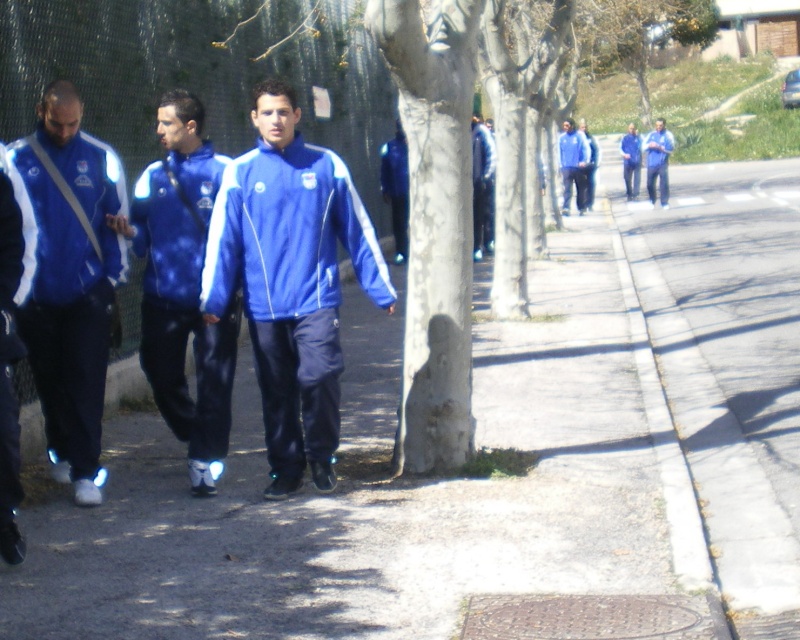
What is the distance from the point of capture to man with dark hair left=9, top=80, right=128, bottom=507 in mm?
5930

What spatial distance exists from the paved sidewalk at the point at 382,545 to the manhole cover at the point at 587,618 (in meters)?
0.01

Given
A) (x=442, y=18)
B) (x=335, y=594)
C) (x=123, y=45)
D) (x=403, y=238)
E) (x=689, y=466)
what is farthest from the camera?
(x=403, y=238)

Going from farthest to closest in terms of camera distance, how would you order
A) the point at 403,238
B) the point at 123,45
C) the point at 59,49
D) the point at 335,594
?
the point at 403,238 → the point at 123,45 → the point at 59,49 → the point at 335,594

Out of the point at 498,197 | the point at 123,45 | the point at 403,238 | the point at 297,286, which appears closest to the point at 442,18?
the point at 297,286

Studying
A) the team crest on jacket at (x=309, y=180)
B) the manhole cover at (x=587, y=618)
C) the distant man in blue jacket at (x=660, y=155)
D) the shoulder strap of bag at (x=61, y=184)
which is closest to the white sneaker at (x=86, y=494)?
the shoulder strap of bag at (x=61, y=184)

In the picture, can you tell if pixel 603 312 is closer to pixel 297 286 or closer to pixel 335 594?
pixel 297 286

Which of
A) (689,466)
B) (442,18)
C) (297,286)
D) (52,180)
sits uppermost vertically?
(442,18)

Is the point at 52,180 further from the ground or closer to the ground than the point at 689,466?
further from the ground

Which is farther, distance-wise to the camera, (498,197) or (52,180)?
(498,197)

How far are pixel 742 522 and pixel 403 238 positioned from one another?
1127 cm

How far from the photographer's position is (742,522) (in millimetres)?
6082

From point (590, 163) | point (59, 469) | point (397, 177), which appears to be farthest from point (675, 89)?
point (59, 469)

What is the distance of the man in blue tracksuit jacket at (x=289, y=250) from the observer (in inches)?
233

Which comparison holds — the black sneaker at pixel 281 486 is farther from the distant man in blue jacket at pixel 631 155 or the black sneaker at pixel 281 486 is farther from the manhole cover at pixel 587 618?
the distant man in blue jacket at pixel 631 155
